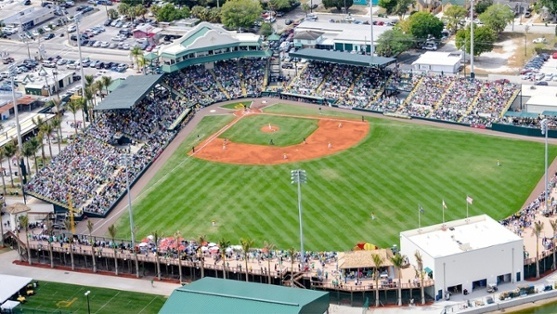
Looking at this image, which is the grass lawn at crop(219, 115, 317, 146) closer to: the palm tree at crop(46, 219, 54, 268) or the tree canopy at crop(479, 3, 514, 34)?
the palm tree at crop(46, 219, 54, 268)

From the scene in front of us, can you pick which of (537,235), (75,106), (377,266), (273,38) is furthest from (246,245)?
(273,38)

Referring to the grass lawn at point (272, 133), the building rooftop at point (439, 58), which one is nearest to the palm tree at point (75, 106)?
the grass lawn at point (272, 133)

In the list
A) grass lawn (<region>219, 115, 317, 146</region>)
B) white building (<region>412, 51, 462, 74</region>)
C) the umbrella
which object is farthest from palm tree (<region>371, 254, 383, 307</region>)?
white building (<region>412, 51, 462, 74</region>)

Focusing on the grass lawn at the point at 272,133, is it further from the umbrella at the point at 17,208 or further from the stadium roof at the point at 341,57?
the umbrella at the point at 17,208

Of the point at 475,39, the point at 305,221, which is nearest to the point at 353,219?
the point at 305,221

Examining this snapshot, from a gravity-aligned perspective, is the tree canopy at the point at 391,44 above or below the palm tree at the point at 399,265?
above

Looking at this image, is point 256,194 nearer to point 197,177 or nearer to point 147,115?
point 197,177

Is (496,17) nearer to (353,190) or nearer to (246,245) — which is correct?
(353,190)
